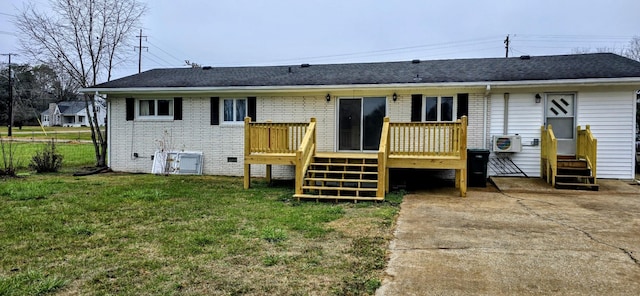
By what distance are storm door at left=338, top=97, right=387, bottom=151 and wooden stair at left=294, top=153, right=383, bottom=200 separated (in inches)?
54.0

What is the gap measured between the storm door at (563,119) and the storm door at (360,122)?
399 cm

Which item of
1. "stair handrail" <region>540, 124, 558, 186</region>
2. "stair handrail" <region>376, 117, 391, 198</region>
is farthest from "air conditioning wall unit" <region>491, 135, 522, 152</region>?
"stair handrail" <region>376, 117, 391, 198</region>

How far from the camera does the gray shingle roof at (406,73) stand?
9.56m

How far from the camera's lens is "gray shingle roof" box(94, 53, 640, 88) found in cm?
956

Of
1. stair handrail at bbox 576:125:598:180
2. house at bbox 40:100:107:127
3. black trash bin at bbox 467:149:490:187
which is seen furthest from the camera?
house at bbox 40:100:107:127

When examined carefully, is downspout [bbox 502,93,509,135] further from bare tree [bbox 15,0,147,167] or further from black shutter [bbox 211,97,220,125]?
bare tree [bbox 15,0,147,167]

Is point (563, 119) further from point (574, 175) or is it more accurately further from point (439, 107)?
point (439, 107)

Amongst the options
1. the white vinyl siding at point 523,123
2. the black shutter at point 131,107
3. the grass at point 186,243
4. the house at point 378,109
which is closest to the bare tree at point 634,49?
the house at point 378,109

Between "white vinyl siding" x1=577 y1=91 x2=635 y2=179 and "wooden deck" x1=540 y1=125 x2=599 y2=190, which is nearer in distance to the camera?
"wooden deck" x1=540 y1=125 x2=599 y2=190

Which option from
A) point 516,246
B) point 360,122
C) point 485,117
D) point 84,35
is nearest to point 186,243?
point 516,246

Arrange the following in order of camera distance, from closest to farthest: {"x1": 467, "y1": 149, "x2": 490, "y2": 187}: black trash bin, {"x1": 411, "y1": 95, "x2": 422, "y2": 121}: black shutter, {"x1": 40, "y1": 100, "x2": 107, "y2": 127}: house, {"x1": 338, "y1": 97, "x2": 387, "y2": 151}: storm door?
1. {"x1": 467, "y1": 149, "x2": 490, "y2": 187}: black trash bin
2. {"x1": 411, "y1": 95, "x2": 422, "y2": 121}: black shutter
3. {"x1": 338, "y1": 97, "x2": 387, "y2": 151}: storm door
4. {"x1": 40, "y1": 100, "x2": 107, "y2": 127}: house

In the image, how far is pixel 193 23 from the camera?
23.0 meters

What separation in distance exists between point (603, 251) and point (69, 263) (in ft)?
17.7

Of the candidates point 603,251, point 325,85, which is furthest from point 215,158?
point 603,251
